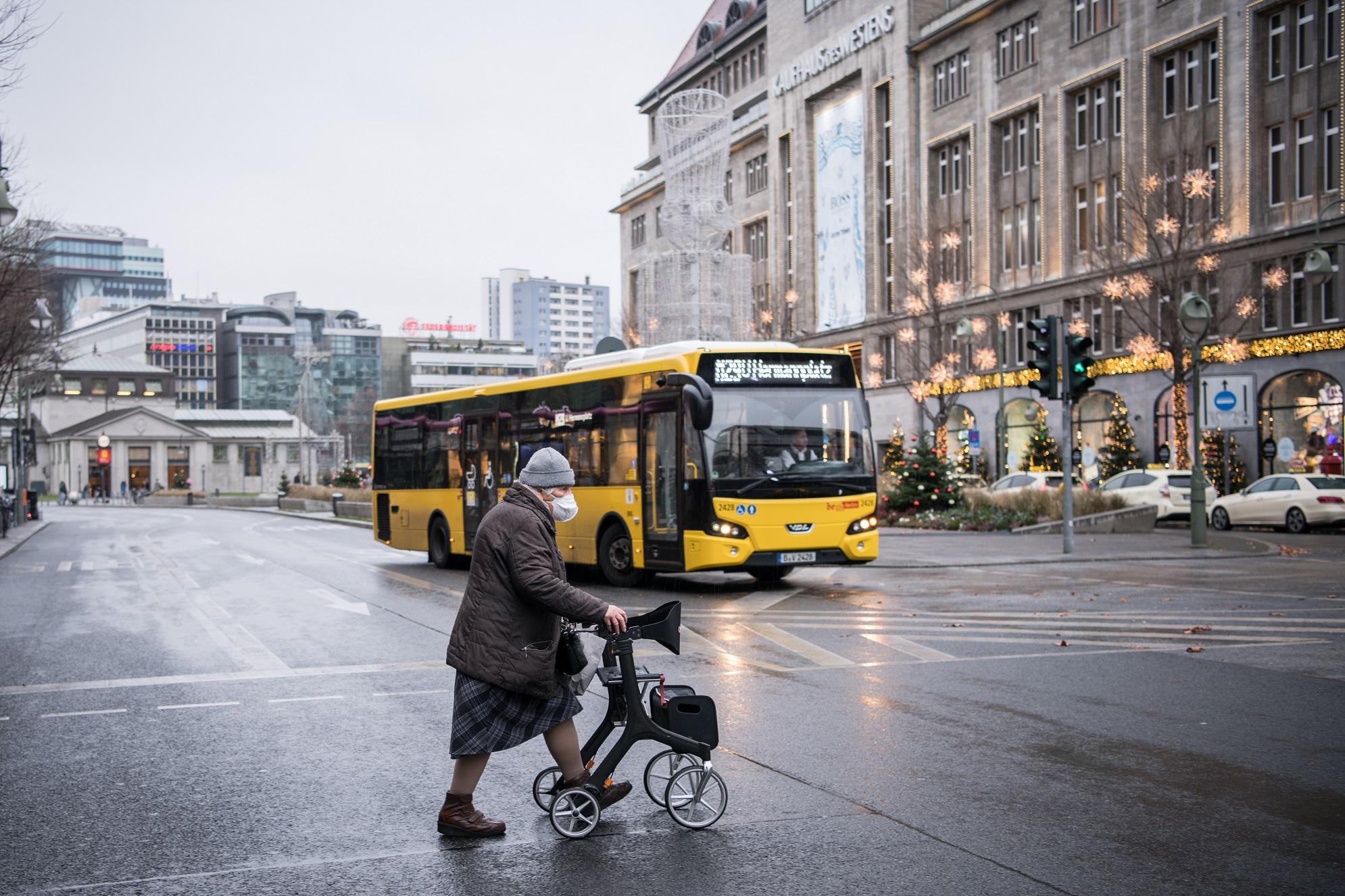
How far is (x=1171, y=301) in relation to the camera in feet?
131

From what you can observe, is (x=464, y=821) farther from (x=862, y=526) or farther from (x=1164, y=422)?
(x=1164, y=422)

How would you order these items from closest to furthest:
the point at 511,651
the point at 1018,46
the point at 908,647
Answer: the point at 511,651, the point at 908,647, the point at 1018,46

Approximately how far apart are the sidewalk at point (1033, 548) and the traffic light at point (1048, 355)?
9.82ft

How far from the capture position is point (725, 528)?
17.0 m

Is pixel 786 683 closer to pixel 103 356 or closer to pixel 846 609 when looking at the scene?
pixel 846 609

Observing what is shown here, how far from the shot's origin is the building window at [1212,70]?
43.6m

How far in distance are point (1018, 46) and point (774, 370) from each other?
41.9 metres

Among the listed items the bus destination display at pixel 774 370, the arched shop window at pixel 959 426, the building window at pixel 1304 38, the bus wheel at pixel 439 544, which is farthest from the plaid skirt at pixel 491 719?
the arched shop window at pixel 959 426

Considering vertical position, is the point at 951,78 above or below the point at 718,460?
above

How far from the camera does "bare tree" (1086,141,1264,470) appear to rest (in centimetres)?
4059

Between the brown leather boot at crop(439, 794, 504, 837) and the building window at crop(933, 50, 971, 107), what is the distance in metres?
56.2

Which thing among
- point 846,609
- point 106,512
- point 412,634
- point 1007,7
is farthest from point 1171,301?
point 106,512

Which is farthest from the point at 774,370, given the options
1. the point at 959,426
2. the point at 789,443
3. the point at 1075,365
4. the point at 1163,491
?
the point at 959,426

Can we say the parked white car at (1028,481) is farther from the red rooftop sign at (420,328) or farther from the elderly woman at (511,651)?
the red rooftop sign at (420,328)
